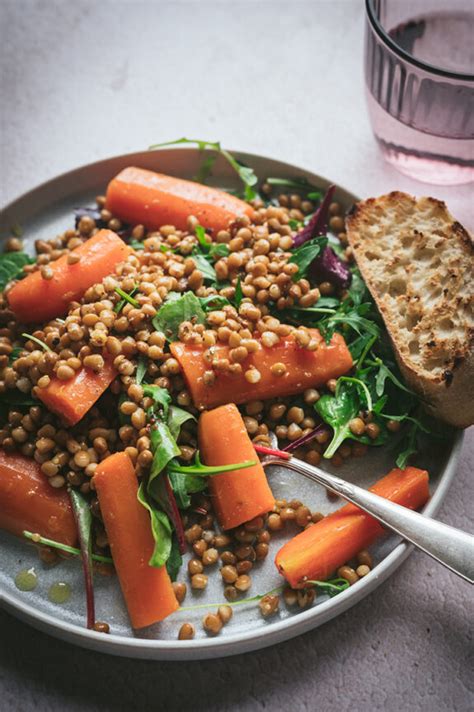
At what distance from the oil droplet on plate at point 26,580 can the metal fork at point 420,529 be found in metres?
0.97

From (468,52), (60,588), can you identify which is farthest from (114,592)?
(468,52)

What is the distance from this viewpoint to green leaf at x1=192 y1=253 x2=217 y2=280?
Result: 9.79ft

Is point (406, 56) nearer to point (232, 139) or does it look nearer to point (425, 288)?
point (425, 288)

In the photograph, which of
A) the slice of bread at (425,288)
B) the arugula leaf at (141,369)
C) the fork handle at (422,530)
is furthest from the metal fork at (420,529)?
the arugula leaf at (141,369)

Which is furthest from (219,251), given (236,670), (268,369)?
(236,670)

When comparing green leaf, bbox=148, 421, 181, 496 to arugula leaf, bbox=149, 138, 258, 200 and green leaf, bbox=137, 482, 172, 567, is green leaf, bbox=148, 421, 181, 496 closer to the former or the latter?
green leaf, bbox=137, 482, 172, 567

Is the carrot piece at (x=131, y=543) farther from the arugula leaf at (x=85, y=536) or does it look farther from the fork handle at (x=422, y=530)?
the fork handle at (x=422, y=530)

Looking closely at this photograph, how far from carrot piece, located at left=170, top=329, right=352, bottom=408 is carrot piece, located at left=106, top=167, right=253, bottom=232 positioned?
649 mm

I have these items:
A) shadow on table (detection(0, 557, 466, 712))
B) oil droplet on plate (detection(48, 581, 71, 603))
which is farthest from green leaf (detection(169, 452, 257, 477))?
shadow on table (detection(0, 557, 466, 712))

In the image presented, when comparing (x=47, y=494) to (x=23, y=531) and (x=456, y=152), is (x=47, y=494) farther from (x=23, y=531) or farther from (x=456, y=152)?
(x=456, y=152)

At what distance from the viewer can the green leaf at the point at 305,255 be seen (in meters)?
2.96

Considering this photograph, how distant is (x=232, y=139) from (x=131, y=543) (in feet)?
6.71

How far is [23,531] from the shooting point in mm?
2695

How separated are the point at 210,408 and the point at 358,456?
0.53 metres
